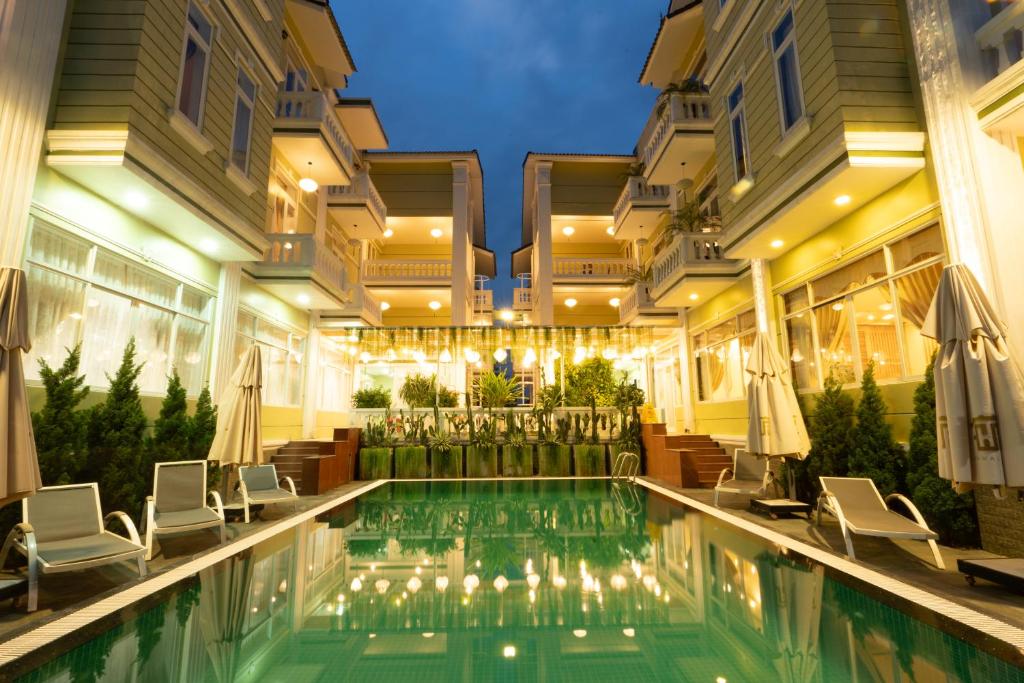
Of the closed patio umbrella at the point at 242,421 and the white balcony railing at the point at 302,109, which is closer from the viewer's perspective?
the closed patio umbrella at the point at 242,421

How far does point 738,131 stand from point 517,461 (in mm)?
8999

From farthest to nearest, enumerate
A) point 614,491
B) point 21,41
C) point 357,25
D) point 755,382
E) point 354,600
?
point 357,25, point 614,491, point 755,382, point 21,41, point 354,600

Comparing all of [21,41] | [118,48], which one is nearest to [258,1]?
[118,48]

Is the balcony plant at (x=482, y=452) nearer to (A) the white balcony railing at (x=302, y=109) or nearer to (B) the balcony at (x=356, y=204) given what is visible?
(B) the balcony at (x=356, y=204)

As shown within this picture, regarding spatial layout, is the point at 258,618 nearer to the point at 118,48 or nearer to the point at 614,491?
the point at 118,48

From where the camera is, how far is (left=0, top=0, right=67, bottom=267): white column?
5598 mm

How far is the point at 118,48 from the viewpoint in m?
6.57

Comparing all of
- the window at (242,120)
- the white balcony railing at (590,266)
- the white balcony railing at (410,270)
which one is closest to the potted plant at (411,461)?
the window at (242,120)

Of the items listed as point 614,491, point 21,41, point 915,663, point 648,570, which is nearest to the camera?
point 915,663

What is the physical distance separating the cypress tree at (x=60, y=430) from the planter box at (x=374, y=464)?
7.34 meters

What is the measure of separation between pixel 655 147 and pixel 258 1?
31.9ft

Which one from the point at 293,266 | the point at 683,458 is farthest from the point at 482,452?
the point at 293,266

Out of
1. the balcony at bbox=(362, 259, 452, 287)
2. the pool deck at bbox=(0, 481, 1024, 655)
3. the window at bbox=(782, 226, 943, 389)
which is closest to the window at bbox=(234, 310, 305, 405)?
the pool deck at bbox=(0, 481, 1024, 655)

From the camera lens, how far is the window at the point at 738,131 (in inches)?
383
